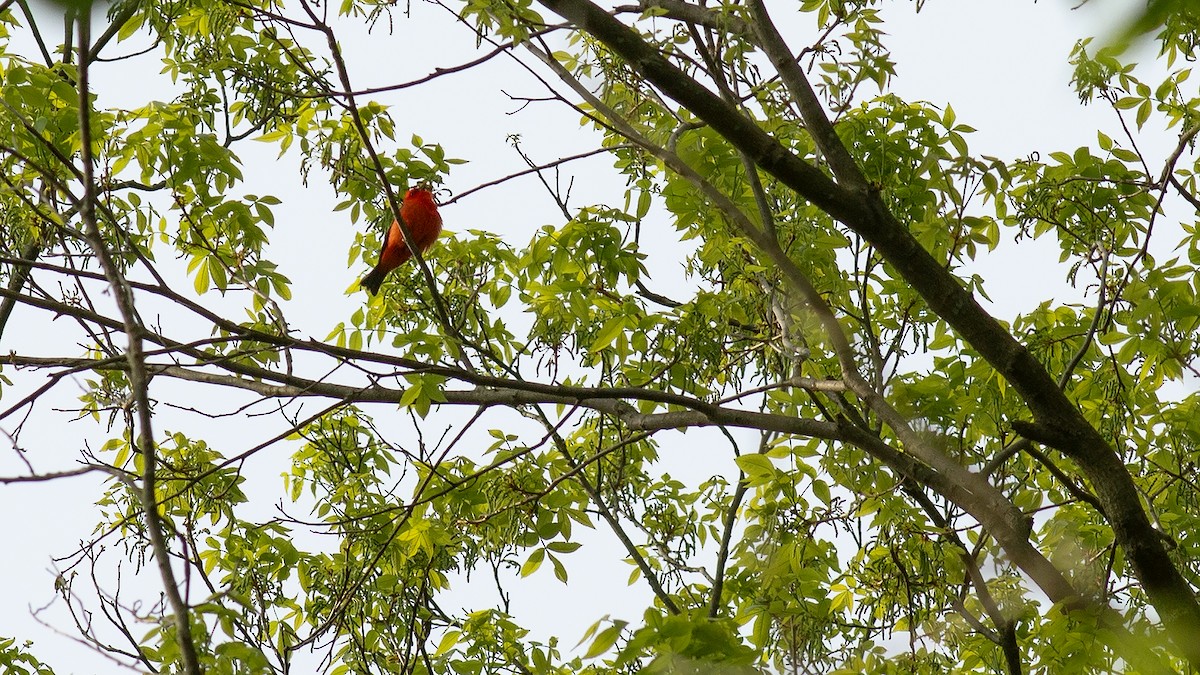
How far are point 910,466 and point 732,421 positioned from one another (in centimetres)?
59

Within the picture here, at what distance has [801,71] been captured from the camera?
3.47 meters

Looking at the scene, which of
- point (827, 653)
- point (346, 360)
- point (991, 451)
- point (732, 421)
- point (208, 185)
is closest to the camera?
point (346, 360)

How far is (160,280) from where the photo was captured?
278 cm

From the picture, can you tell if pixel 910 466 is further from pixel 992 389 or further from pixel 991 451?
pixel 991 451

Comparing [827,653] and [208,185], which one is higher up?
[208,185]

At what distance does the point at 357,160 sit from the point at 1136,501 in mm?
3092

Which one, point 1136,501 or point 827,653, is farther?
point 827,653

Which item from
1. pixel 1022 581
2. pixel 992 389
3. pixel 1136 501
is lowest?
pixel 1136 501

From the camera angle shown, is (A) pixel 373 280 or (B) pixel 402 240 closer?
(B) pixel 402 240

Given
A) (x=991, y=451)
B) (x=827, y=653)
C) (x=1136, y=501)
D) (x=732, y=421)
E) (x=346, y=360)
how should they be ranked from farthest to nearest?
(x=991, y=451) < (x=827, y=653) < (x=732, y=421) < (x=1136, y=501) < (x=346, y=360)

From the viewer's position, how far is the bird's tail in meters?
5.31

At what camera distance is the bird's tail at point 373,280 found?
5.31 m

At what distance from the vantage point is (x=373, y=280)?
17.7 feet

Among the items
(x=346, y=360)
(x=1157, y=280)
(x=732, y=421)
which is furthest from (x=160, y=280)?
(x=1157, y=280)
